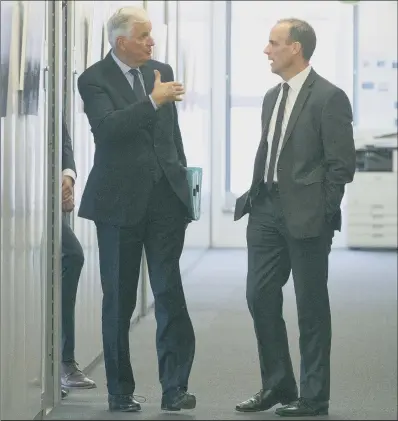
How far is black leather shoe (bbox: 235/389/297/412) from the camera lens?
14.7 ft

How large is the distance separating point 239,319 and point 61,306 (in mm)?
3124

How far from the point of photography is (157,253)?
14.2 ft

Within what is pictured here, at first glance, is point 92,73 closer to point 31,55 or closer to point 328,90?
point 31,55

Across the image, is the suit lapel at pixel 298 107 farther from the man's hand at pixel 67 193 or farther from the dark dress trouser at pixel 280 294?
the man's hand at pixel 67 193

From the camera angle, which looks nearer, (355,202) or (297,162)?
(297,162)

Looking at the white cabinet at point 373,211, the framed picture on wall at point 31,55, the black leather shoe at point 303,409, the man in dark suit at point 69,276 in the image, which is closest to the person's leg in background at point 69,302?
the man in dark suit at point 69,276

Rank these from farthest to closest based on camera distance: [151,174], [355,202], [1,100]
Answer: [355,202]
[151,174]
[1,100]

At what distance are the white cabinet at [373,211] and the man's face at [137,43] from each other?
9.12m

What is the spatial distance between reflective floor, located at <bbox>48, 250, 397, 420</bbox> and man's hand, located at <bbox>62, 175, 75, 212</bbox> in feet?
2.75

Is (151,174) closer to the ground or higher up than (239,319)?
higher up

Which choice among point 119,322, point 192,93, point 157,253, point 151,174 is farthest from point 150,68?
point 192,93

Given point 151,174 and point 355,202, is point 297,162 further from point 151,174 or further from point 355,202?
point 355,202

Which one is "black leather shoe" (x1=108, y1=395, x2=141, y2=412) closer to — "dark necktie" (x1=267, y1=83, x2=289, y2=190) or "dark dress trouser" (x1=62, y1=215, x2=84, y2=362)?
"dark dress trouser" (x1=62, y1=215, x2=84, y2=362)

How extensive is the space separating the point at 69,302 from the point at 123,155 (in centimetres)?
105
